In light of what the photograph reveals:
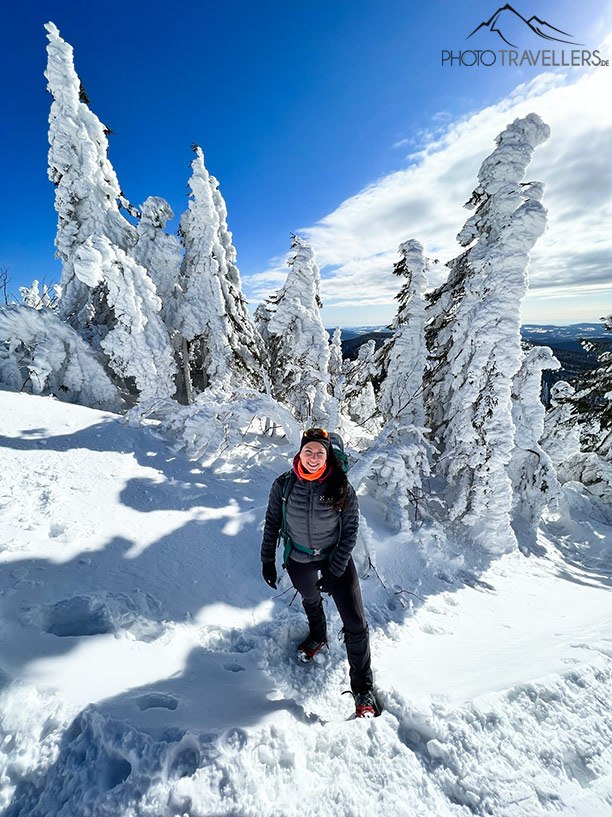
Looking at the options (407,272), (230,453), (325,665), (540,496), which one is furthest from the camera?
(407,272)

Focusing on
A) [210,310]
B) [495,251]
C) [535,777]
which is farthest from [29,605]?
[210,310]

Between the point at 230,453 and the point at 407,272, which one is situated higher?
the point at 407,272

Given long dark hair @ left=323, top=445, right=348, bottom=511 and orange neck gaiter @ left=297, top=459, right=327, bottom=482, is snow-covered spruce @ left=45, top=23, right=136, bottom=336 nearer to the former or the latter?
orange neck gaiter @ left=297, top=459, right=327, bottom=482

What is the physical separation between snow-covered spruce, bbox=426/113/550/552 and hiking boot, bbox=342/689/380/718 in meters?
6.52

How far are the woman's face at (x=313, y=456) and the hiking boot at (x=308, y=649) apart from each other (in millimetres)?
2350

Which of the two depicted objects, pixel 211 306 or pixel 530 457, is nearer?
pixel 530 457

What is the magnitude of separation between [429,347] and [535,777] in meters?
11.8

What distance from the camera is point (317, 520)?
11.7ft

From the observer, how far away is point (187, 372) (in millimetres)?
18484

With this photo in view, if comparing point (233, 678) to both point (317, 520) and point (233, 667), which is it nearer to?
point (233, 667)

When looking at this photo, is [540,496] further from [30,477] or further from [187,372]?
[187,372]

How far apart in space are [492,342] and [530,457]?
468 centimetres

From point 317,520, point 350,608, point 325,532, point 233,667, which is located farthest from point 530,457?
point 233,667

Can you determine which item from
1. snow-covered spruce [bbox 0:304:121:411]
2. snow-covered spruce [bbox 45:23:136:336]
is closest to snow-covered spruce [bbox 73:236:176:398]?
snow-covered spruce [bbox 0:304:121:411]
